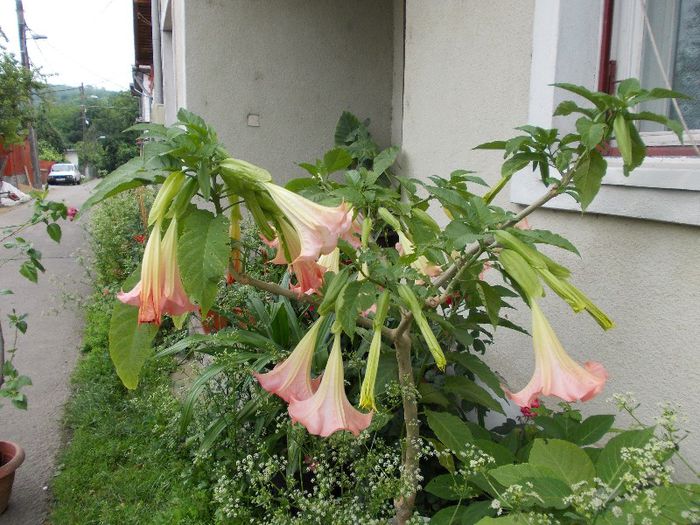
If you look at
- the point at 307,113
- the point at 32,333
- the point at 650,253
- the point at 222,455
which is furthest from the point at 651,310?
the point at 32,333

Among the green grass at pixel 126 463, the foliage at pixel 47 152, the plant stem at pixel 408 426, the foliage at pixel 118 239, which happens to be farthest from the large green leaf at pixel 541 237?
the foliage at pixel 47 152

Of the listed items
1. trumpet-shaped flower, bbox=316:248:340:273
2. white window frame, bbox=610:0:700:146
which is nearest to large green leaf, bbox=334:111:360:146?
white window frame, bbox=610:0:700:146

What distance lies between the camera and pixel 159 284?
125cm

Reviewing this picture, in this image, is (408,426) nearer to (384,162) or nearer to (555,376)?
(555,376)

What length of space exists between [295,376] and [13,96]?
22681 mm

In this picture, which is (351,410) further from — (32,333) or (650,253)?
(32,333)

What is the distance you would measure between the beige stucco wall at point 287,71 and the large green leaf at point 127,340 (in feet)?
Answer: 12.7

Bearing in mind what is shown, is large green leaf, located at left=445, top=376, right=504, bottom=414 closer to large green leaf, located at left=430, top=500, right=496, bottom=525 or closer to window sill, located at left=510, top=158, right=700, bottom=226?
large green leaf, located at left=430, top=500, right=496, bottom=525

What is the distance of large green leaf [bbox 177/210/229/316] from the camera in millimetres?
1221

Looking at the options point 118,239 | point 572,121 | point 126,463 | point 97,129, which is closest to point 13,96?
point 118,239

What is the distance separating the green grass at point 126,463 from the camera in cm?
281

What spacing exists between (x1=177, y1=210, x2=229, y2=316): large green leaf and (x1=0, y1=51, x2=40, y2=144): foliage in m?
22.4

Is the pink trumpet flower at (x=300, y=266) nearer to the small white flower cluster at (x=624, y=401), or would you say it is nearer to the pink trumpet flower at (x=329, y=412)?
the pink trumpet flower at (x=329, y=412)

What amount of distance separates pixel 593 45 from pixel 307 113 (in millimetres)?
3511
